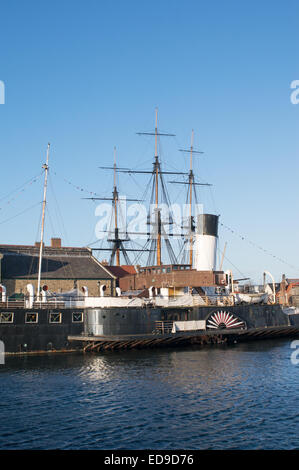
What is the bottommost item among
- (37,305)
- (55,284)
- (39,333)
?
(39,333)

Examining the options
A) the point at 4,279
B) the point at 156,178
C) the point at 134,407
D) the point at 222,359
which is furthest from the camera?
the point at 156,178

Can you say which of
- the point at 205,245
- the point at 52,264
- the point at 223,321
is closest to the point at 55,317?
the point at 223,321

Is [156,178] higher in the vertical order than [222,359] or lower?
higher

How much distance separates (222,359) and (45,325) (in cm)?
1518

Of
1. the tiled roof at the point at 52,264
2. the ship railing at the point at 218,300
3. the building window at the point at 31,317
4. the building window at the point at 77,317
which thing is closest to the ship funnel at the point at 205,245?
the ship railing at the point at 218,300

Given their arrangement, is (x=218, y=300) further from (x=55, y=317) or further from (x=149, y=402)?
(x=149, y=402)

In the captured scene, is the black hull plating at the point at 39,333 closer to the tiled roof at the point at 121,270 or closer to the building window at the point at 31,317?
the building window at the point at 31,317

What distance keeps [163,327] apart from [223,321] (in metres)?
7.09

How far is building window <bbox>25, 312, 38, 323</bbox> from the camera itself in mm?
40750

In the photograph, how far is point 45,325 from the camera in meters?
41.3

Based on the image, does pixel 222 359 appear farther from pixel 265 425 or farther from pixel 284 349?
pixel 265 425

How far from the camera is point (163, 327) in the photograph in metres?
44.6

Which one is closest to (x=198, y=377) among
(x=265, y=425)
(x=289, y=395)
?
(x=289, y=395)

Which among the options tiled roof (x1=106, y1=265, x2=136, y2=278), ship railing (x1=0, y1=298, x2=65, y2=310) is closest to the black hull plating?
ship railing (x1=0, y1=298, x2=65, y2=310)
